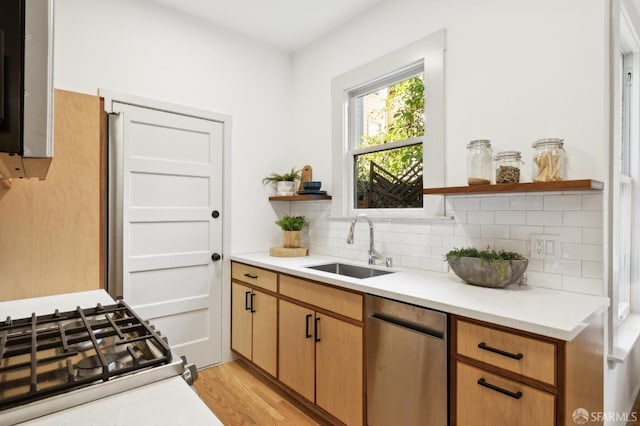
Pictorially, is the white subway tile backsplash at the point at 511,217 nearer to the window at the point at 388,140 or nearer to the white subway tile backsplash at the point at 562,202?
the white subway tile backsplash at the point at 562,202

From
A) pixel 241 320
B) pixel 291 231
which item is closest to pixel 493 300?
pixel 291 231

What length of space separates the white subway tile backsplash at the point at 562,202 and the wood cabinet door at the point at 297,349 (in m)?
1.46

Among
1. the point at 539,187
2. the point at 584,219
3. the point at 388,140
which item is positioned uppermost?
the point at 388,140

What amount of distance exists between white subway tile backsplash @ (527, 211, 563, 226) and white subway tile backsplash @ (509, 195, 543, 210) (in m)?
0.03

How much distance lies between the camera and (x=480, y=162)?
1.93 metres

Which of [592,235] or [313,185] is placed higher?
[313,185]

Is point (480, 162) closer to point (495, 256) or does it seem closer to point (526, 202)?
point (526, 202)

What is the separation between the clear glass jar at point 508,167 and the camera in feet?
5.96

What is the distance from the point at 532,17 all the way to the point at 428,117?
0.75 m

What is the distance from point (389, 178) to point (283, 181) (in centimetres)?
105

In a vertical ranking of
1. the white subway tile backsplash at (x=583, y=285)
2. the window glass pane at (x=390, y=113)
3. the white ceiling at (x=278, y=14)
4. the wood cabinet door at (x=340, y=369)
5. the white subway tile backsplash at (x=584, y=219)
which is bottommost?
the wood cabinet door at (x=340, y=369)

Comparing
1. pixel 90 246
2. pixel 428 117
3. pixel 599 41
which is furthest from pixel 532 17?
pixel 90 246

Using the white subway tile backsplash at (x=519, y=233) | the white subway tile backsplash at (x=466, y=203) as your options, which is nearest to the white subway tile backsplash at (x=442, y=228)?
the white subway tile backsplash at (x=519, y=233)

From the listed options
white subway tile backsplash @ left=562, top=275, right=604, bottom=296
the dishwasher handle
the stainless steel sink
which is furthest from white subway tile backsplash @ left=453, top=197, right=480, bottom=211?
the dishwasher handle
